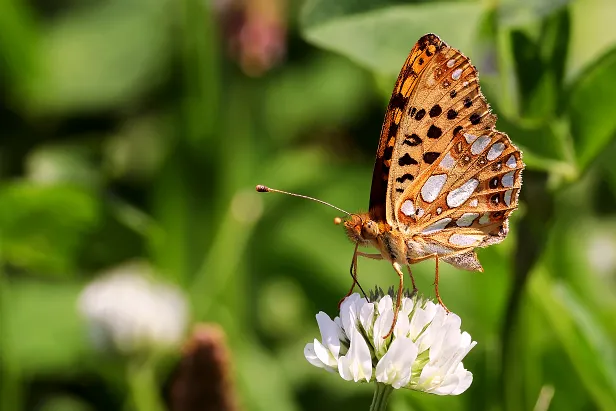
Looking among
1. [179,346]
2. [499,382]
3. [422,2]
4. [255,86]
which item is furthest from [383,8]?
[255,86]

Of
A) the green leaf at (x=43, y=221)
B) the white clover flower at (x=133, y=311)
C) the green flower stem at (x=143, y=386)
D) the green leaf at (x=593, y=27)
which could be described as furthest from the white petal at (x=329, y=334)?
the green leaf at (x=593, y=27)

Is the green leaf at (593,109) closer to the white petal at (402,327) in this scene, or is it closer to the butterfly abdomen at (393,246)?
the butterfly abdomen at (393,246)

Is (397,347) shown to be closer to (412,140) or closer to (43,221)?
(412,140)

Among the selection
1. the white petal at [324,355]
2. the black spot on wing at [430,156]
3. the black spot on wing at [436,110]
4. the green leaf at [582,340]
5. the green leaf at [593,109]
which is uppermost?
the green leaf at [593,109]

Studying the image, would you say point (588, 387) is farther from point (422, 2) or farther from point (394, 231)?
point (422, 2)

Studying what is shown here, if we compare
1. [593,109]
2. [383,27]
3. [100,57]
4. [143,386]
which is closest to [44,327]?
[143,386]

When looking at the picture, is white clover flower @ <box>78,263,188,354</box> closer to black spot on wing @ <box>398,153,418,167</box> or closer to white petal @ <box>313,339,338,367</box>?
black spot on wing @ <box>398,153,418,167</box>

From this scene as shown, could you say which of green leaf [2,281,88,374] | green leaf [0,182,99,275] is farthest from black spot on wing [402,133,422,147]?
green leaf [2,281,88,374]
